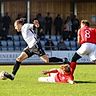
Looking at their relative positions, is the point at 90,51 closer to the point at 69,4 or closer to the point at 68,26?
the point at 68,26

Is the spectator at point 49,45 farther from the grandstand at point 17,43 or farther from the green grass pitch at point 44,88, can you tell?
the green grass pitch at point 44,88

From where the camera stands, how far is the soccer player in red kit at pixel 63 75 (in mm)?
15250

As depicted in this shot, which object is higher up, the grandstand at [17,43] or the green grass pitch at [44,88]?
the green grass pitch at [44,88]

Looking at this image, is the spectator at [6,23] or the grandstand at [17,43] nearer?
the spectator at [6,23]

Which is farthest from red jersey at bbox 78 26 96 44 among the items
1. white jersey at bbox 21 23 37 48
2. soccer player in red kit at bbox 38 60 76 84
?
white jersey at bbox 21 23 37 48

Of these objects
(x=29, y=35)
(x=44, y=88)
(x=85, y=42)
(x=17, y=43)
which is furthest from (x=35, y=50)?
(x=17, y=43)

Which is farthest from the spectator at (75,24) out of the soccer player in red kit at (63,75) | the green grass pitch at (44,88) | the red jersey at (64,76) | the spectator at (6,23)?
the red jersey at (64,76)

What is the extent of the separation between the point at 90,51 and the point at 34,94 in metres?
3.67

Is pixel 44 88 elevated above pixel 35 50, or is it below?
below

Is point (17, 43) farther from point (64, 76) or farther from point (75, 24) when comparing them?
point (64, 76)

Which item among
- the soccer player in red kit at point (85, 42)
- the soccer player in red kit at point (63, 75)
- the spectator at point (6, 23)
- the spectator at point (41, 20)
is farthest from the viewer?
the spectator at point (41, 20)

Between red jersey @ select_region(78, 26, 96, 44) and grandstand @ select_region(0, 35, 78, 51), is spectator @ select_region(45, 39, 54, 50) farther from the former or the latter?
red jersey @ select_region(78, 26, 96, 44)

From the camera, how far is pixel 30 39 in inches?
628

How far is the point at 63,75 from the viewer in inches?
607
